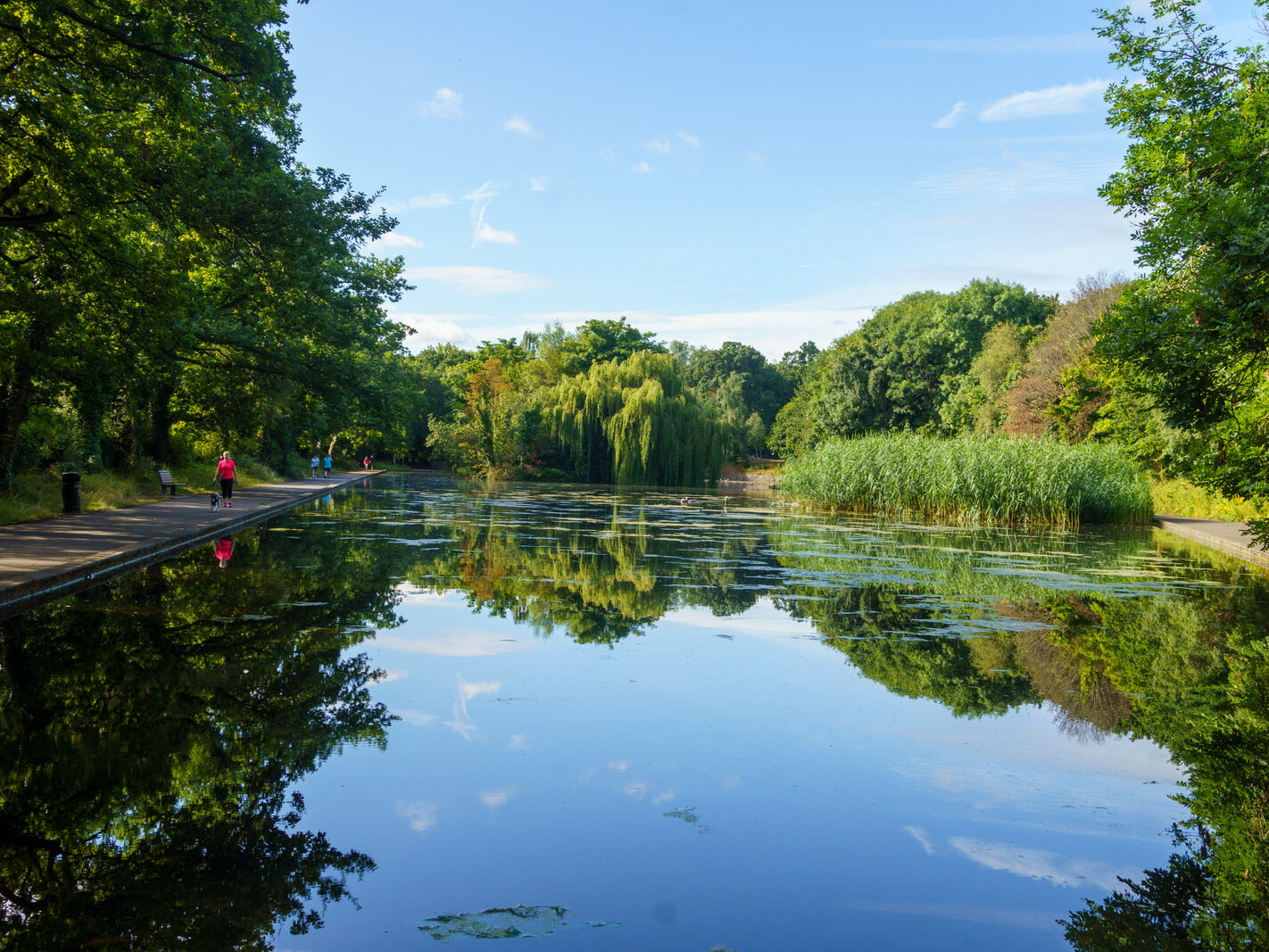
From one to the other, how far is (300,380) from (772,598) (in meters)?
18.1

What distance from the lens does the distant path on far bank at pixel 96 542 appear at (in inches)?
370

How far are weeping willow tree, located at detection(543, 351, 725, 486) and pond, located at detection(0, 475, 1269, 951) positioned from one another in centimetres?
4053

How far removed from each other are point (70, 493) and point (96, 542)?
A: 6.19m

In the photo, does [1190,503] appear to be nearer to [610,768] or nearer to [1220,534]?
[1220,534]

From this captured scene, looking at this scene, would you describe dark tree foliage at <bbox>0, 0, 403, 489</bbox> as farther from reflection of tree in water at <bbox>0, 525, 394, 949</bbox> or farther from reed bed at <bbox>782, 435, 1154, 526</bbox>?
reed bed at <bbox>782, 435, 1154, 526</bbox>

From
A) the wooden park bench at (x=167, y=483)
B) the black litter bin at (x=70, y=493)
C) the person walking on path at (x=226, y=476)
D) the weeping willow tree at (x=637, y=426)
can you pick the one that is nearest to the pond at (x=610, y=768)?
the black litter bin at (x=70, y=493)

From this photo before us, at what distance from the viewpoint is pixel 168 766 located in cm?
463

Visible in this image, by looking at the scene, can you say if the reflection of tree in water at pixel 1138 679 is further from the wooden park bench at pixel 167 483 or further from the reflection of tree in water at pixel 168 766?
the wooden park bench at pixel 167 483

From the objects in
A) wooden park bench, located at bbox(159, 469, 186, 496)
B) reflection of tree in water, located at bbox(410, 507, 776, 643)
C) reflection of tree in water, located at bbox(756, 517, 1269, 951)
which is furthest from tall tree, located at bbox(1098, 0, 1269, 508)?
wooden park bench, located at bbox(159, 469, 186, 496)

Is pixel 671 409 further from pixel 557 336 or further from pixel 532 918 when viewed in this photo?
pixel 532 918

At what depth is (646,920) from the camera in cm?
326

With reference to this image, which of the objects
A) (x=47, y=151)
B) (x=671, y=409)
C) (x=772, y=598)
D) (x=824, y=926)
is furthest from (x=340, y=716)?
(x=671, y=409)

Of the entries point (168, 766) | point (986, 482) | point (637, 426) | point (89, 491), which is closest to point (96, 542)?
point (89, 491)

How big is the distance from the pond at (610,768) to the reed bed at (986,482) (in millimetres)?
15820
